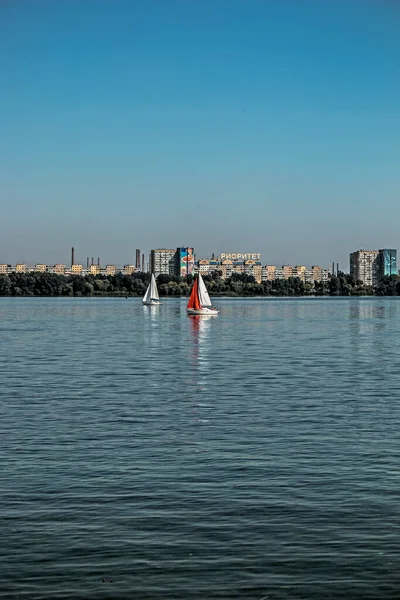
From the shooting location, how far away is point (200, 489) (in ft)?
48.0

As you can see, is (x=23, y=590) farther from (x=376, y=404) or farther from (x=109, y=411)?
(x=376, y=404)

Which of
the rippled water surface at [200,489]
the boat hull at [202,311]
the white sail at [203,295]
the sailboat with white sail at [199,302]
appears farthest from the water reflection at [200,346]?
the white sail at [203,295]

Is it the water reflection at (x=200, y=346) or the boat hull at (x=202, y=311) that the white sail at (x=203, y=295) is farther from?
the water reflection at (x=200, y=346)

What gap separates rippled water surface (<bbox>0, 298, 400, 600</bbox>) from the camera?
10.5 m

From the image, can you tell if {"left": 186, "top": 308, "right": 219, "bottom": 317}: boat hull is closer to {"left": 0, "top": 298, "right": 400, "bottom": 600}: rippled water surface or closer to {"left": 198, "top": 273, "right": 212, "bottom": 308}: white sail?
{"left": 198, "top": 273, "right": 212, "bottom": 308}: white sail

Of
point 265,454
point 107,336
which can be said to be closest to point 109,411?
point 265,454

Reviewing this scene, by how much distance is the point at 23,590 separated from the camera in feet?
32.9

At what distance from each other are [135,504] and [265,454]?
4.52 metres

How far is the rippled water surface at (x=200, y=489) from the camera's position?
10.5m

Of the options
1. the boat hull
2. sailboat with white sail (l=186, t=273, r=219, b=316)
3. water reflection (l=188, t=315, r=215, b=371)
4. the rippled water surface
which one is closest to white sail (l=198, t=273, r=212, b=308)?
sailboat with white sail (l=186, t=273, r=219, b=316)

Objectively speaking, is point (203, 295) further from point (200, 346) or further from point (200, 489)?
point (200, 489)

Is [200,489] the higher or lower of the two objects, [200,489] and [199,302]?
the lower

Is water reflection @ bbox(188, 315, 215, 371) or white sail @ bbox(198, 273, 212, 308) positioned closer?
water reflection @ bbox(188, 315, 215, 371)

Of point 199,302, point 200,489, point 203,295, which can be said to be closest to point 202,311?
point 199,302
